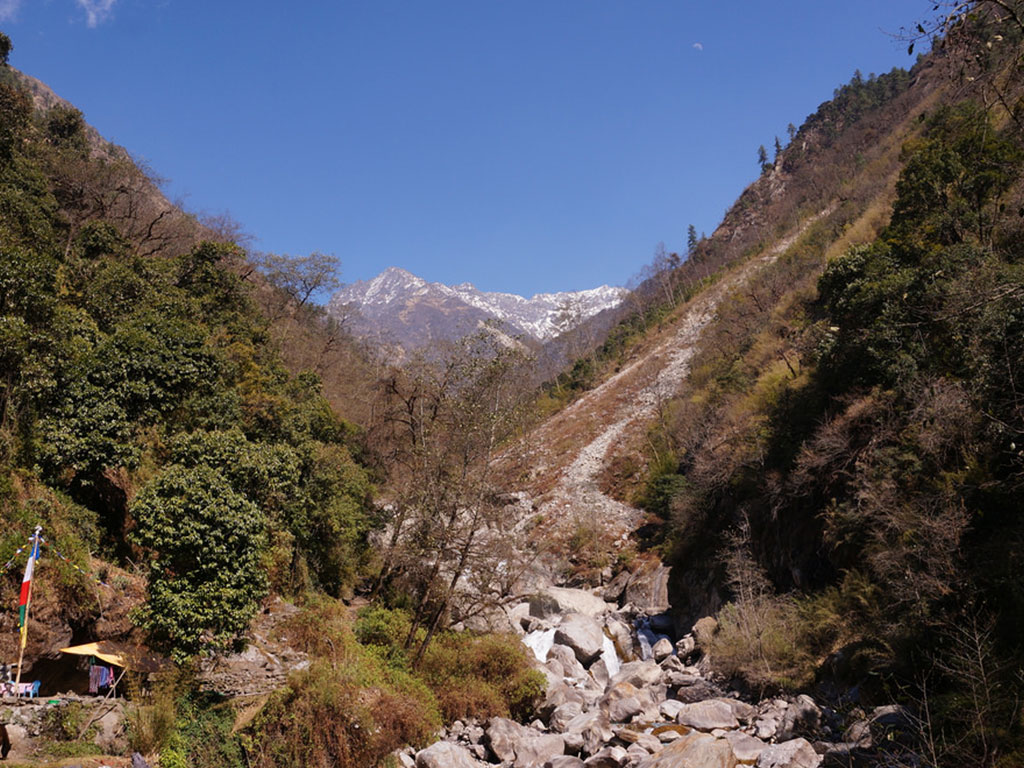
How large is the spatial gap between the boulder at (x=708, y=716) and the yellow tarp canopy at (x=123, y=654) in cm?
1250

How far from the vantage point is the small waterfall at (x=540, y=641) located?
22812 millimetres

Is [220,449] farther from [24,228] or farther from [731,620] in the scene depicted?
[731,620]

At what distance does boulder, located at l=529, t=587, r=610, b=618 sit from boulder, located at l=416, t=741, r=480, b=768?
1370 cm

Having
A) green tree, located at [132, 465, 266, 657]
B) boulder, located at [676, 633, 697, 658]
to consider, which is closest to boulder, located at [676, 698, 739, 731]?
boulder, located at [676, 633, 697, 658]

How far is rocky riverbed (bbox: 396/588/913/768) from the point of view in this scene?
11.9 m

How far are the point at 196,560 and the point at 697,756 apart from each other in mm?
10833

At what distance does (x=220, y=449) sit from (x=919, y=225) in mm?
25170

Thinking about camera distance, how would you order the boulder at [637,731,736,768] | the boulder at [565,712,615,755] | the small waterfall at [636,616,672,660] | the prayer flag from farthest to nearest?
1. the small waterfall at [636,616,672,660]
2. the boulder at [565,712,615,755]
3. the boulder at [637,731,736,768]
4. the prayer flag

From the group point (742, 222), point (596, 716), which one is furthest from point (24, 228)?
point (742, 222)

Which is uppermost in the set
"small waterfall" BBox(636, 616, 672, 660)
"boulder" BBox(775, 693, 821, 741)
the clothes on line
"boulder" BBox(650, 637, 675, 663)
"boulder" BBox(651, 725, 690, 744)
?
the clothes on line

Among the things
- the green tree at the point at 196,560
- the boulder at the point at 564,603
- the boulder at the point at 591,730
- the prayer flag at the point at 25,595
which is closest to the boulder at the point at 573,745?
the boulder at the point at 591,730

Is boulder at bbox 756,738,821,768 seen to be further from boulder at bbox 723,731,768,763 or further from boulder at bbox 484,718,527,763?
boulder at bbox 484,718,527,763

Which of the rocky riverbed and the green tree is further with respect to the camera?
the rocky riverbed

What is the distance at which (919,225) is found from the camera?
73.8ft
